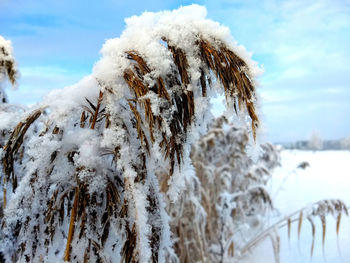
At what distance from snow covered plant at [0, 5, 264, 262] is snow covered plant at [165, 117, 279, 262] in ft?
4.04

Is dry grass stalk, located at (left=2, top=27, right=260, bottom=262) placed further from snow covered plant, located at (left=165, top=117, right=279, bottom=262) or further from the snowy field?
the snowy field

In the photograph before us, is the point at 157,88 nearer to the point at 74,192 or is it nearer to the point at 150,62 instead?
the point at 150,62

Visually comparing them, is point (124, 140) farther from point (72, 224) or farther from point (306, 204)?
point (306, 204)

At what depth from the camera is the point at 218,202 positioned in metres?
3.64

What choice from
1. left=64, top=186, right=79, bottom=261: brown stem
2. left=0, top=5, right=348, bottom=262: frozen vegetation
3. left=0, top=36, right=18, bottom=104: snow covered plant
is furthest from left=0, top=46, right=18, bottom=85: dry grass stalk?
left=64, top=186, right=79, bottom=261: brown stem

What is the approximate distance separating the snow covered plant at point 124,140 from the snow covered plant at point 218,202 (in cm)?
123

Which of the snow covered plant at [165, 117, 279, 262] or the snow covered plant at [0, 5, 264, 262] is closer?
the snow covered plant at [0, 5, 264, 262]

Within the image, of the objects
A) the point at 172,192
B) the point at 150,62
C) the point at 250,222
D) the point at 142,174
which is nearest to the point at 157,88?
the point at 150,62


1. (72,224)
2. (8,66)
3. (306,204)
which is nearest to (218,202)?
(306,204)

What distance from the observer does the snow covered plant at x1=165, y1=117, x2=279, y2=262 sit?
9.77 feet

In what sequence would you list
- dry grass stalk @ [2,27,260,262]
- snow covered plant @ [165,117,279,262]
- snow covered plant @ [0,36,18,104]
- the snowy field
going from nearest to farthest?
dry grass stalk @ [2,27,260,262] < snow covered plant @ [0,36,18,104] < snow covered plant @ [165,117,279,262] < the snowy field

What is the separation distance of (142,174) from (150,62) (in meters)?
0.33

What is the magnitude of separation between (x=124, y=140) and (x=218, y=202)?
3.04 meters

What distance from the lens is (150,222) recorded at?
85cm
